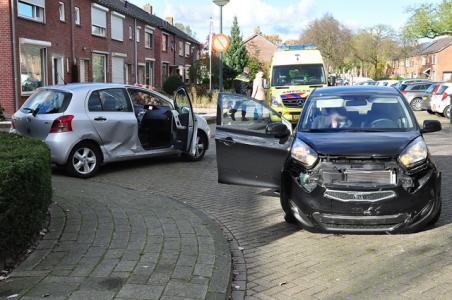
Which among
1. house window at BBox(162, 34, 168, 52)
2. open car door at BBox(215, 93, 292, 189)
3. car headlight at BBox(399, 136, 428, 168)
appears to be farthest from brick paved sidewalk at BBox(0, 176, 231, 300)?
house window at BBox(162, 34, 168, 52)

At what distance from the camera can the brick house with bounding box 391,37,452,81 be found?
262ft

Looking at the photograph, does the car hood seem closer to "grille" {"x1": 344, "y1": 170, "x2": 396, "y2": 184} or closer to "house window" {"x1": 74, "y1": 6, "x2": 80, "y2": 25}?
"grille" {"x1": 344, "y1": 170, "x2": 396, "y2": 184}

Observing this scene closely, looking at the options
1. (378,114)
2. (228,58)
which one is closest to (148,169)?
(378,114)

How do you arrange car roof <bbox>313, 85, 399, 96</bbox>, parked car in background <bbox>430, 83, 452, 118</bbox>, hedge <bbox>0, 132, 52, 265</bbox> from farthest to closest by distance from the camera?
parked car in background <bbox>430, 83, 452, 118</bbox>, car roof <bbox>313, 85, 399, 96</bbox>, hedge <bbox>0, 132, 52, 265</bbox>

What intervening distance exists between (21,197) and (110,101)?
487 centimetres

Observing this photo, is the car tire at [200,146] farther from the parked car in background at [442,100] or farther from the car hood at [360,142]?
the parked car in background at [442,100]

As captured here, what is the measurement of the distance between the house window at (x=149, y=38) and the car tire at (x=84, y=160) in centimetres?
3140

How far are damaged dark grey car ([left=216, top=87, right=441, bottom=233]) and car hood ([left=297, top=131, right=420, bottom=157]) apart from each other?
0.03 ft

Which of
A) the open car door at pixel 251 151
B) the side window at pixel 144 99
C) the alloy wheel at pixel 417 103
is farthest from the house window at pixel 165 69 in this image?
the open car door at pixel 251 151

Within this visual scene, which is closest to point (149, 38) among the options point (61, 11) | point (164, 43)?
point (164, 43)

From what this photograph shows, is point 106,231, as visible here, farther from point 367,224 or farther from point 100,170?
point 100,170

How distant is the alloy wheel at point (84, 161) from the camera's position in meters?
8.29

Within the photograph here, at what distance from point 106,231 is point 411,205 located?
3088 millimetres

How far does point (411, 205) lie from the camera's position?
5008 millimetres
